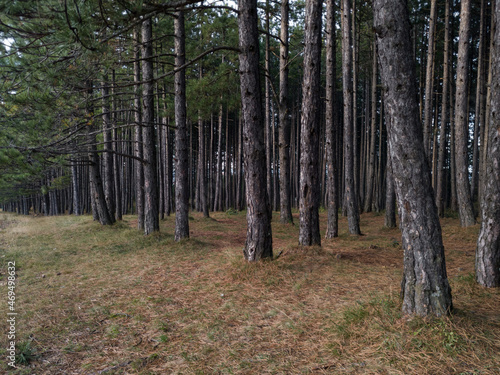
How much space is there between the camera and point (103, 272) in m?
6.16

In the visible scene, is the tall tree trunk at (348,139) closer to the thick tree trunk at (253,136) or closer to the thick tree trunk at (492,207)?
the thick tree trunk at (253,136)

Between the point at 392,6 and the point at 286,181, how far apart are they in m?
10.2

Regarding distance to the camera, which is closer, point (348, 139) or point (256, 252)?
point (256, 252)

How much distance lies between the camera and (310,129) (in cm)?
647

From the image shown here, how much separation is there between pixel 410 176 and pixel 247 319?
249 centimetres

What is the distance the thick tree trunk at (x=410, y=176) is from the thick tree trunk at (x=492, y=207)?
145cm

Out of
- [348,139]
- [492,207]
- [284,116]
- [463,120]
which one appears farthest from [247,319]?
[463,120]

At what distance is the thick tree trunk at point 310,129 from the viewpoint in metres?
6.42

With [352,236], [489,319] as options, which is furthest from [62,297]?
[352,236]

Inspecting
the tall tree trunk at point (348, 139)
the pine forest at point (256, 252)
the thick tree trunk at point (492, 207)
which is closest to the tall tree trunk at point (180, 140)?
the pine forest at point (256, 252)

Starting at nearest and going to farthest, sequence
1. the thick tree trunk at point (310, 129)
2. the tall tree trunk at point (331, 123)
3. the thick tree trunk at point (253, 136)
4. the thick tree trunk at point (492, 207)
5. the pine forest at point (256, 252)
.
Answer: the pine forest at point (256, 252) < the thick tree trunk at point (492, 207) < the thick tree trunk at point (253, 136) < the thick tree trunk at point (310, 129) < the tall tree trunk at point (331, 123)

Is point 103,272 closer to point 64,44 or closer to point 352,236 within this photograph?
point 64,44

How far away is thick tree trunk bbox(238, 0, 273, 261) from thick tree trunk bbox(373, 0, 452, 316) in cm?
280

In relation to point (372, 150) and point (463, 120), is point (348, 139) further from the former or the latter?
point (372, 150)
